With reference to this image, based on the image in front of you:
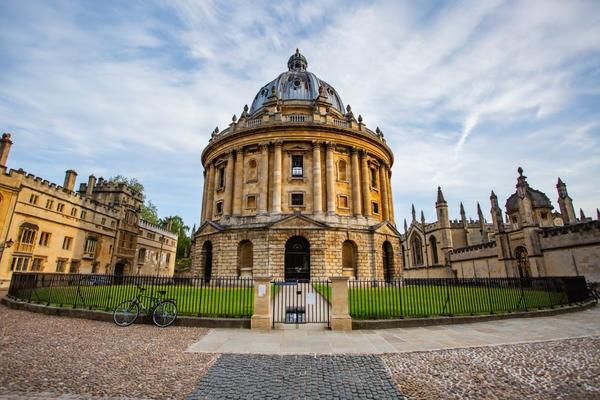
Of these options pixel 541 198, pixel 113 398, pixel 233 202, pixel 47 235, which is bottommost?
pixel 113 398

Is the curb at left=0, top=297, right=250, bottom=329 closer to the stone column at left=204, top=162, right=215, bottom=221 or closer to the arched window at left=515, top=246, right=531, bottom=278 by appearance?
the stone column at left=204, top=162, right=215, bottom=221

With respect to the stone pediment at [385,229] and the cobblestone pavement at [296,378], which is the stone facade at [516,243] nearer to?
the stone pediment at [385,229]

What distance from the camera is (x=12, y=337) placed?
788cm

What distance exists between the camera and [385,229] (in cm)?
2762

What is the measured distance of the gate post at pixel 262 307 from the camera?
30.6 ft

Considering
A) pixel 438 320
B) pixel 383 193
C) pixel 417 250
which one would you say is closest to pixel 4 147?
pixel 438 320

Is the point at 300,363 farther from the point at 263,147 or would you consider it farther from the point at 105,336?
the point at 263,147

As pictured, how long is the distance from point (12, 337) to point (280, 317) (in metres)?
7.71

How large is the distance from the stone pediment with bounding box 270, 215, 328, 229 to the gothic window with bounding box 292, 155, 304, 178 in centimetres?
491

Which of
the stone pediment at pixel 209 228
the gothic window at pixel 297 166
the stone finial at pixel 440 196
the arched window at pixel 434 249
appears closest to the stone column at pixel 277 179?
the gothic window at pixel 297 166

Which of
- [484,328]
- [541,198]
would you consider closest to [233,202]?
[484,328]

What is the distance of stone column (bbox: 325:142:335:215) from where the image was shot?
86.0ft

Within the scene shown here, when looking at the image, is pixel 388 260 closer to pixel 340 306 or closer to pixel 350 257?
pixel 350 257

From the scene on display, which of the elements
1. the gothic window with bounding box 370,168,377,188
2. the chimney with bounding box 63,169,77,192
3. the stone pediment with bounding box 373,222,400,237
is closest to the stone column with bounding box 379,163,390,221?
the gothic window with bounding box 370,168,377,188
